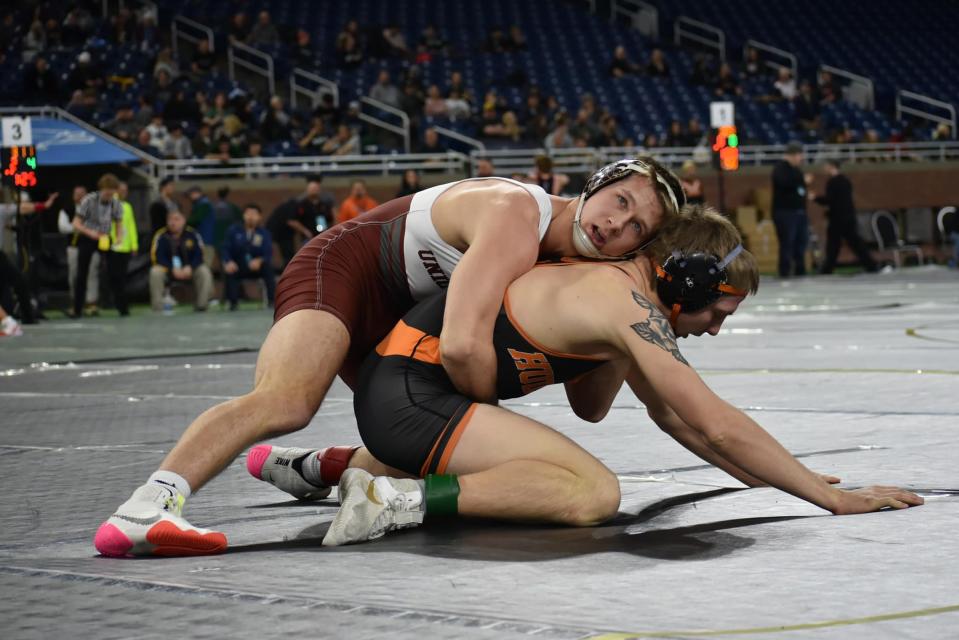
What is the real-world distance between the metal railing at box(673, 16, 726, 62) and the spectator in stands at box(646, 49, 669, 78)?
1723 mm

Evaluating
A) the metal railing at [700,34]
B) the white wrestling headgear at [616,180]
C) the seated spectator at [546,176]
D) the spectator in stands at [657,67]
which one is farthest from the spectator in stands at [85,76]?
the white wrestling headgear at [616,180]

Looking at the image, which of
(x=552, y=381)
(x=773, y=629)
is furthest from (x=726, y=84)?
(x=773, y=629)

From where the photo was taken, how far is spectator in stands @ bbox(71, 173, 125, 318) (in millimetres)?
17391

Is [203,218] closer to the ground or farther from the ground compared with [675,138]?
closer to the ground

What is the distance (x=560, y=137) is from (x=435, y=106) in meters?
2.28

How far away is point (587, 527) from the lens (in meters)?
3.59

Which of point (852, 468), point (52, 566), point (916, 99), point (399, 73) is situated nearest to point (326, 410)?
point (852, 468)

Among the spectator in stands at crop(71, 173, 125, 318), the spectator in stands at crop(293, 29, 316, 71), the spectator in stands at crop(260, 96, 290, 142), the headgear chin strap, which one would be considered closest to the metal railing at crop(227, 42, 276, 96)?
the spectator in stands at crop(293, 29, 316, 71)

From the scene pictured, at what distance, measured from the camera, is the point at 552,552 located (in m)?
3.22

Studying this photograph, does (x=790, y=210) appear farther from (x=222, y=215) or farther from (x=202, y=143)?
(x=202, y=143)

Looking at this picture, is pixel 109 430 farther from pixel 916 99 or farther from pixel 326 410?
pixel 916 99

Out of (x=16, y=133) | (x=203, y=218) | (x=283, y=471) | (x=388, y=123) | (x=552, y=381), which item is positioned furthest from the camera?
(x=388, y=123)

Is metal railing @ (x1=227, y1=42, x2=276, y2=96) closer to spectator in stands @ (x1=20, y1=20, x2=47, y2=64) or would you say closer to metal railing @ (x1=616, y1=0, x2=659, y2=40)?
spectator in stands @ (x1=20, y1=20, x2=47, y2=64)

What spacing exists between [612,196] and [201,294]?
14981 mm
